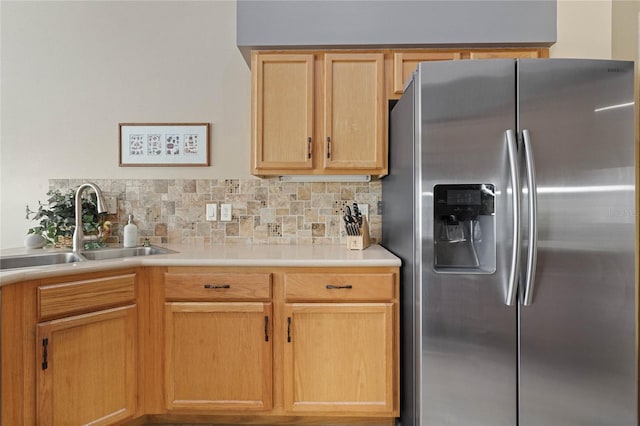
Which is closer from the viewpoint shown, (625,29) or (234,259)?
(234,259)

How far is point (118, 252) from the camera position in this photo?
2.27m

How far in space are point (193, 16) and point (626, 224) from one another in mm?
2693

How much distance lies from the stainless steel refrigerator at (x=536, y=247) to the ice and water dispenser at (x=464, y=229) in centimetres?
1

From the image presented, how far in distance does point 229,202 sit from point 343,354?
127 centimetres

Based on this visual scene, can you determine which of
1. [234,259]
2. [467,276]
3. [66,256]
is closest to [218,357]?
[234,259]

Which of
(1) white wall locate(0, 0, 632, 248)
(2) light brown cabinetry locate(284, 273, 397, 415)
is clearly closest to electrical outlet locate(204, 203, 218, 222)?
(1) white wall locate(0, 0, 632, 248)

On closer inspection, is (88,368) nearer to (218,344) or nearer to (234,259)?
(218,344)

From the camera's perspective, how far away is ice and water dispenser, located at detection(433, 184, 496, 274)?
1.53m

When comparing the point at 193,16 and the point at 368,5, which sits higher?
the point at 193,16

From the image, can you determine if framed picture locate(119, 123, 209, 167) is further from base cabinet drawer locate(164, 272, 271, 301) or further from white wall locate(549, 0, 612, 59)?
white wall locate(549, 0, 612, 59)

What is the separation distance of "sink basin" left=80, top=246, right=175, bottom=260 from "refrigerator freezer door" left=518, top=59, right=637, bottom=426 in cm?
194

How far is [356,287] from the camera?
5.98 feet

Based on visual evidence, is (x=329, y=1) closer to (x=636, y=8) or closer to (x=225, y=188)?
(x=225, y=188)

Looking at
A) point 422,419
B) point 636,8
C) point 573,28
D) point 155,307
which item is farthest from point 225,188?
point 636,8
